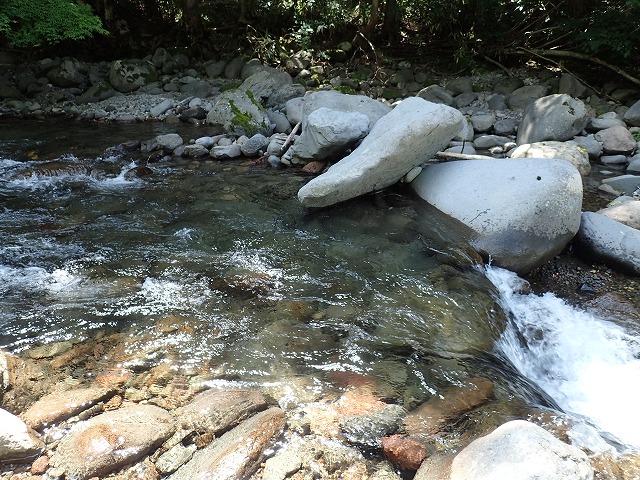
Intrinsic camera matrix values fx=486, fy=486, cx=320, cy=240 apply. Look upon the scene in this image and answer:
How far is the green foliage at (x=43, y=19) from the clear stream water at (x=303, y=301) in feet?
16.8

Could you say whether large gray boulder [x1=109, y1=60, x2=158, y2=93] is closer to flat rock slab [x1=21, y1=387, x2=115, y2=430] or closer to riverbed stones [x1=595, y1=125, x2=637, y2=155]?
riverbed stones [x1=595, y1=125, x2=637, y2=155]

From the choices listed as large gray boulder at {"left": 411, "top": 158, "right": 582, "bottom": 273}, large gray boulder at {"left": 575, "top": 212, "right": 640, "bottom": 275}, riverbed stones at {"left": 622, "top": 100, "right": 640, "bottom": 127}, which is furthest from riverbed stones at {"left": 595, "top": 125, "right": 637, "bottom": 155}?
large gray boulder at {"left": 411, "top": 158, "right": 582, "bottom": 273}

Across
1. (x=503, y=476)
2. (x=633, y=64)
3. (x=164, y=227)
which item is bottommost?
(x=164, y=227)

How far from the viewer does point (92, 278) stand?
13.0 ft

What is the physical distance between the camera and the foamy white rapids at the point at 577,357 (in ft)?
10.4

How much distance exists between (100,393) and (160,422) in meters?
0.44

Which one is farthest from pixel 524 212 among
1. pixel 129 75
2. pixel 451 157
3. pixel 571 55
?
pixel 129 75

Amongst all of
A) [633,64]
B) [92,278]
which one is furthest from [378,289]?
[633,64]

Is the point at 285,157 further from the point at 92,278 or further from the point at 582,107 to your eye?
the point at 582,107

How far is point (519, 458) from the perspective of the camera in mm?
2051

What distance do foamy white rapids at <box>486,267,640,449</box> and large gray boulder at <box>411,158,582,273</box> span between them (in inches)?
16.3

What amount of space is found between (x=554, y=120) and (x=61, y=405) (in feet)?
25.0

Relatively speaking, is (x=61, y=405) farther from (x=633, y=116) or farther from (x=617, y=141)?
(x=633, y=116)

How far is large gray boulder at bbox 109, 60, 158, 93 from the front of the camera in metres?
11.8
